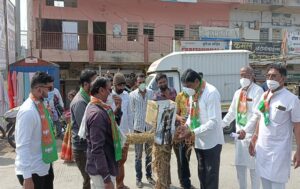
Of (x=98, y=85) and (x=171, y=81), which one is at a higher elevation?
(x=98, y=85)

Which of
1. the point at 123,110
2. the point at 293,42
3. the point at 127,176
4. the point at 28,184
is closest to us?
the point at 28,184

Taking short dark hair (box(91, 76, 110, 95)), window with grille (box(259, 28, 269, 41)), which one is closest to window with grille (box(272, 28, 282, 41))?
window with grille (box(259, 28, 269, 41))

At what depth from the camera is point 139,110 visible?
6168mm

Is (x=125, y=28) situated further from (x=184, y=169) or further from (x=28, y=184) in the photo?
(x=28, y=184)

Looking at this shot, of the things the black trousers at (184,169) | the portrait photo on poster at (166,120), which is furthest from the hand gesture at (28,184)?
the black trousers at (184,169)

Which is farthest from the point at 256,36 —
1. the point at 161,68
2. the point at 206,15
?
the point at 161,68

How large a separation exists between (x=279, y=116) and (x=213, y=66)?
8.85 meters

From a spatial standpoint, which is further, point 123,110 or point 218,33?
point 218,33

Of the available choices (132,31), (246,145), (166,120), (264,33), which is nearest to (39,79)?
(166,120)

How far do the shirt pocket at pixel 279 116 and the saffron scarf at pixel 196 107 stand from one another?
3.08ft

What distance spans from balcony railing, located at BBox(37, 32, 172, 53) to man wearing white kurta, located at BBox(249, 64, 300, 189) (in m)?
19.0

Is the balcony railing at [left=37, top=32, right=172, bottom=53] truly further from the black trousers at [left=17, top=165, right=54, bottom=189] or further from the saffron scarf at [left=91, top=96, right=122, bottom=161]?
the saffron scarf at [left=91, top=96, right=122, bottom=161]

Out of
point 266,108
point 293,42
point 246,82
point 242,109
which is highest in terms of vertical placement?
point 293,42

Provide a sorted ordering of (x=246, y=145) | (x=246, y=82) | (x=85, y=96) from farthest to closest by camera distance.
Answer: (x=246, y=82)
(x=246, y=145)
(x=85, y=96)
